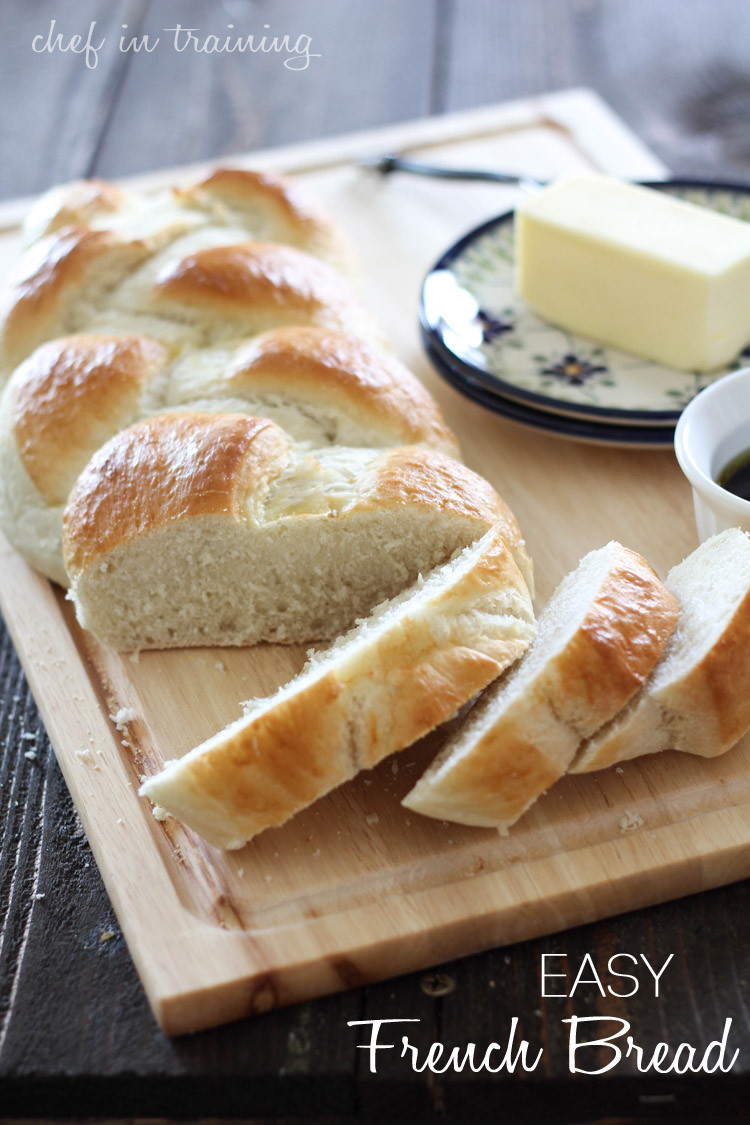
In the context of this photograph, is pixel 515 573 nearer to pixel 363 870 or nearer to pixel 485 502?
pixel 485 502

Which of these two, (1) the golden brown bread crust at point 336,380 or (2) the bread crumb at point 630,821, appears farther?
(1) the golden brown bread crust at point 336,380

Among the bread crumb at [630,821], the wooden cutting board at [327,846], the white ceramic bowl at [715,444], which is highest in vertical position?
the white ceramic bowl at [715,444]


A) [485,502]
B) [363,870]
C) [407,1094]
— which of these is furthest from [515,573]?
[407,1094]

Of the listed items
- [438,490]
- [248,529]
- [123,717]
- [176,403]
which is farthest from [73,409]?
[438,490]

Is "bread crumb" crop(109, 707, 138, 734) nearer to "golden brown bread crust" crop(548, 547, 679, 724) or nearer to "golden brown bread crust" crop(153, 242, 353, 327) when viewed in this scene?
"golden brown bread crust" crop(548, 547, 679, 724)

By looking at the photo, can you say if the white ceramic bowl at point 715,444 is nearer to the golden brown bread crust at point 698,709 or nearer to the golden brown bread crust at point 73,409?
the golden brown bread crust at point 698,709

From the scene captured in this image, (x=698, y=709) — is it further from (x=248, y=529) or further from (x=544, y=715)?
(x=248, y=529)

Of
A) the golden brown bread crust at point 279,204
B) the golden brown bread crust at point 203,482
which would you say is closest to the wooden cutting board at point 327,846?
the golden brown bread crust at point 203,482

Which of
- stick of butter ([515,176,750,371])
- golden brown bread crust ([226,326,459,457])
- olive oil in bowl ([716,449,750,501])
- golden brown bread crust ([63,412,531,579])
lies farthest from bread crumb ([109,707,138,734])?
stick of butter ([515,176,750,371])
